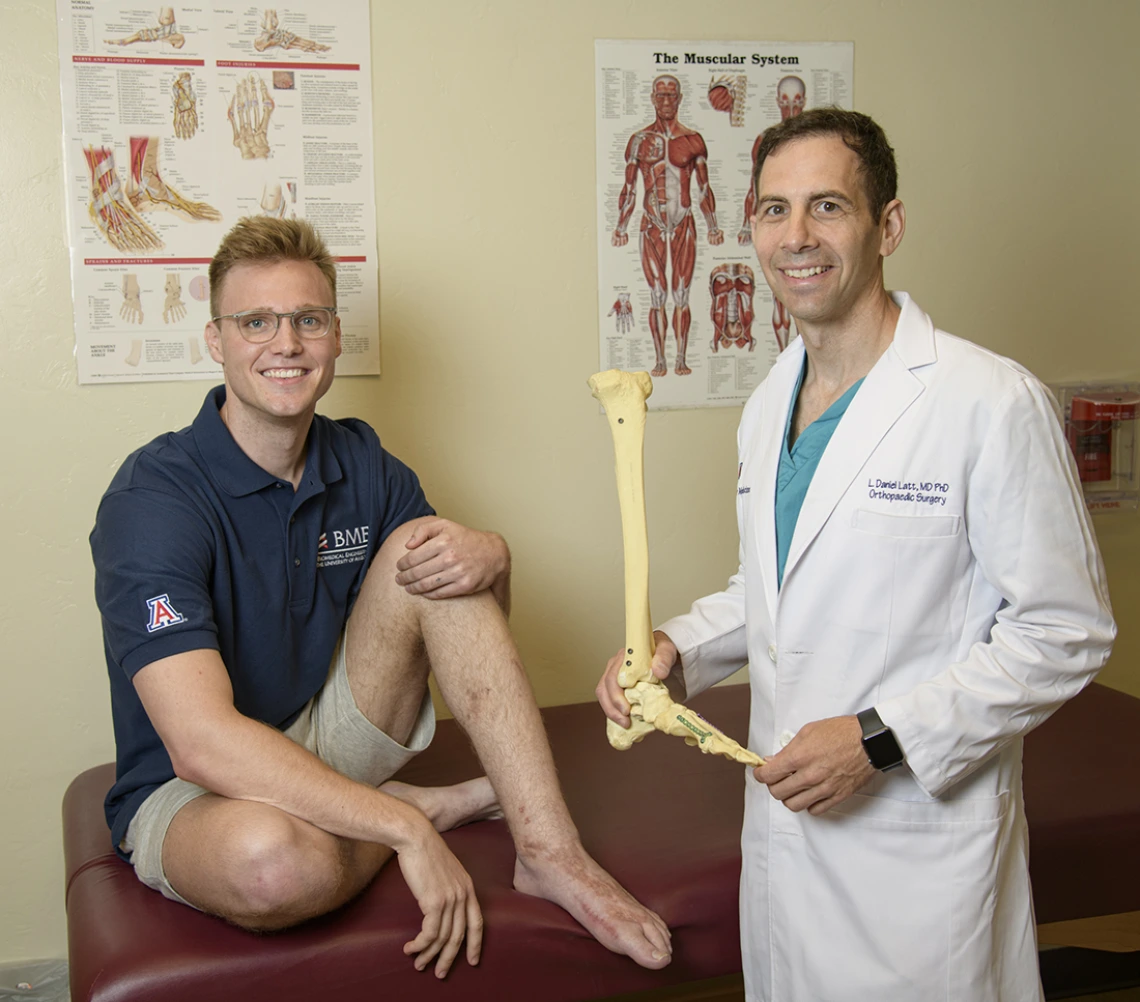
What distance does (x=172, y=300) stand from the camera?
7.69 ft

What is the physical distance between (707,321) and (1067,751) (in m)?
1.27

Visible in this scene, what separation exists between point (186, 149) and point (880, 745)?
189 centimetres

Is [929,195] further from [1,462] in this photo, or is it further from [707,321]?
[1,462]

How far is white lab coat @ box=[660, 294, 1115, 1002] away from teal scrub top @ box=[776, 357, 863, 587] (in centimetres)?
2

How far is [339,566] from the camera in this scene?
6.38ft

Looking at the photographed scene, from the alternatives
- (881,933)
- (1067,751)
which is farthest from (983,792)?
(1067,751)

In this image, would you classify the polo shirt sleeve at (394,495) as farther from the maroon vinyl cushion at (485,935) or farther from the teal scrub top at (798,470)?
the teal scrub top at (798,470)

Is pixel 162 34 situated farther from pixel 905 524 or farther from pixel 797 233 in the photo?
pixel 905 524

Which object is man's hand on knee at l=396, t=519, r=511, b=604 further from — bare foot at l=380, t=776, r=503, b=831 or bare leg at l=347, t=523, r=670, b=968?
bare foot at l=380, t=776, r=503, b=831

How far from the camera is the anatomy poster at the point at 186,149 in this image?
226 cm

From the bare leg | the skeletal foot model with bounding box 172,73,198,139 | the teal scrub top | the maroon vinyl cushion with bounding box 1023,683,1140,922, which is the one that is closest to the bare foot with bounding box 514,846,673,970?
the bare leg

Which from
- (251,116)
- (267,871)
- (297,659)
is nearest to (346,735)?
(297,659)

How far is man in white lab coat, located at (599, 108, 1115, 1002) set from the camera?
4.17ft

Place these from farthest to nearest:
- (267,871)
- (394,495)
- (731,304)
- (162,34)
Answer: (731,304), (162,34), (394,495), (267,871)
